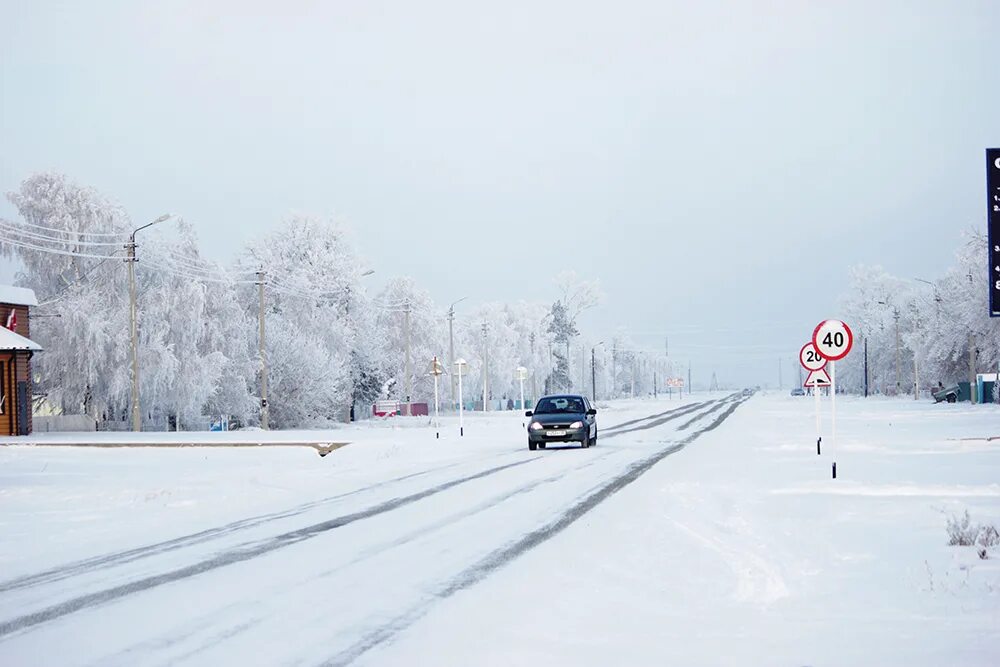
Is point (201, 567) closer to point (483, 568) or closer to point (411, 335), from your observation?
point (483, 568)

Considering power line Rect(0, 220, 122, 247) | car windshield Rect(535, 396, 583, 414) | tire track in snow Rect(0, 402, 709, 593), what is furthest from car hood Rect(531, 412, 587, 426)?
power line Rect(0, 220, 122, 247)

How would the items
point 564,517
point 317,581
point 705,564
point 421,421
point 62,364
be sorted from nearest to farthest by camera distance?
1. point 317,581
2. point 705,564
3. point 564,517
4. point 62,364
5. point 421,421

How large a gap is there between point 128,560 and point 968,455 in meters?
22.4

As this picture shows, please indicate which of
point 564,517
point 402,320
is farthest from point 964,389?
point 564,517

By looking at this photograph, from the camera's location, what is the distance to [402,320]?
332 ft

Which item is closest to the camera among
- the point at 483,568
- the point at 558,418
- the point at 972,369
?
the point at 483,568

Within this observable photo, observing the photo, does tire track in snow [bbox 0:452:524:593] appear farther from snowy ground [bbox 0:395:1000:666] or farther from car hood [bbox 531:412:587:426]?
car hood [bbox 531:412:587:426]

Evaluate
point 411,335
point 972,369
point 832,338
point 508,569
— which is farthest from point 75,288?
point 972,369

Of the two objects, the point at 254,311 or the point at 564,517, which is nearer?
the point at 564,517

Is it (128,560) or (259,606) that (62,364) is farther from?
(259,606)

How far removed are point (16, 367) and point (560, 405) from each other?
96.5 feet

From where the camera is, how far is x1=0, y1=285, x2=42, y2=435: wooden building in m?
50.2

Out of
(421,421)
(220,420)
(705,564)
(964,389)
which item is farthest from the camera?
(964,389)

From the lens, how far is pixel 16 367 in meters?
50.3
